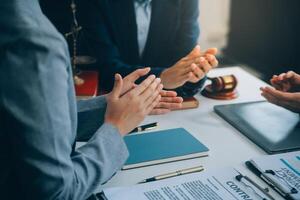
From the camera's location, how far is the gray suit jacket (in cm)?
72

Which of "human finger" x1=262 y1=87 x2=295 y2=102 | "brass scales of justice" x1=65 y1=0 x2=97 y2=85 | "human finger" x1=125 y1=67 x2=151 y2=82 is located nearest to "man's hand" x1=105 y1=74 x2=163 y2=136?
"human finger" x1=125 y1=67 x2=151 y2=82

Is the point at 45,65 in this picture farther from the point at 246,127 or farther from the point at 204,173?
the point at 246,127

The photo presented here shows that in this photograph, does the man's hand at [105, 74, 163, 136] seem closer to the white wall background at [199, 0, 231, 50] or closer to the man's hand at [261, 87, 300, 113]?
the man's hand at [261, 87, 300, 113]

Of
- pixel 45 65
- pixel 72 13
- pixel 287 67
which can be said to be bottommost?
pixel 287 67

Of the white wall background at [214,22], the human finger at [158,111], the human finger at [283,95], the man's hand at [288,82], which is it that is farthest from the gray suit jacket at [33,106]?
the white wall background at [214,22]

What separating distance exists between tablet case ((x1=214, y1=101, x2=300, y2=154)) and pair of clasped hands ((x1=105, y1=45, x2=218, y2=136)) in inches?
6.2

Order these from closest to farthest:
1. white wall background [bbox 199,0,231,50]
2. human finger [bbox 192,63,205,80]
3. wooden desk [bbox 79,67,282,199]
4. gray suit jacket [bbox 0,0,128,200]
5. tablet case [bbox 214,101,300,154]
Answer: gray suit jacket [bbox 0,0,128,200] < wooden desk [bbox 79,67,282,199] < tablet case [bbox 214,101,300,154] < human finger [bbox 192,63,205,80] < white wall background [bbox 199,0,231,50]

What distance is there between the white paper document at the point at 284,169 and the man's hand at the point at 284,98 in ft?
0.84

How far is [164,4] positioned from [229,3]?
1.71 meters

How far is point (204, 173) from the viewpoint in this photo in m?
1.10

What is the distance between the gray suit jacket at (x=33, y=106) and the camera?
720 millimetres

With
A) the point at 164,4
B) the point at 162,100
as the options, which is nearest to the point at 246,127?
the point at 162,100

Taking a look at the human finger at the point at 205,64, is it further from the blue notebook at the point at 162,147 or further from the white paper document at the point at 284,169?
the white paper document at the point at 284,169

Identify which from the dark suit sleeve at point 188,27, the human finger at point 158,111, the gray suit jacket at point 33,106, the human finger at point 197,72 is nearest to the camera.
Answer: the gray suit jacket at point 33,106
